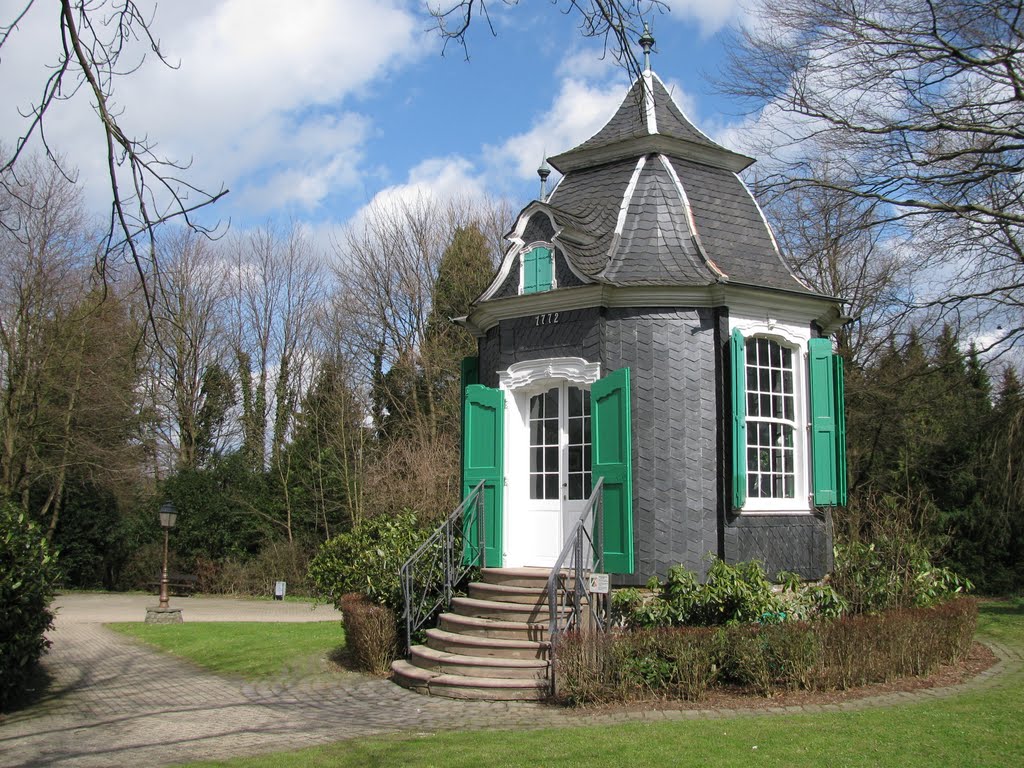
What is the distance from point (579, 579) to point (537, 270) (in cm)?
446

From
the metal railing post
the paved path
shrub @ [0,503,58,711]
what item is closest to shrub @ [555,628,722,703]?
the paved path

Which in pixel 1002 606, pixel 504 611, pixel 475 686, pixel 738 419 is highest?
pixel 738 419

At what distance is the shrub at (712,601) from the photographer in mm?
9422

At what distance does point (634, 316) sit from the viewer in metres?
11.0

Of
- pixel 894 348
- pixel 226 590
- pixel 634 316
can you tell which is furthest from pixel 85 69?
pixel 226 590

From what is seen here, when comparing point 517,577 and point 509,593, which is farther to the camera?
point 517,577

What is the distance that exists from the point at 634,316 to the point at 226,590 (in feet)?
70.6

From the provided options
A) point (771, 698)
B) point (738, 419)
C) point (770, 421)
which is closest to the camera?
point (771, 698)

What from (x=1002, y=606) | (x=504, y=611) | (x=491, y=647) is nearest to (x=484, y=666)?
(x=491, y=647)

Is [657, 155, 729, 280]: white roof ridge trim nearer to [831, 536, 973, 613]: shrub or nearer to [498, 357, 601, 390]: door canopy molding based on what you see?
[498, 357, 601, 390]: door canopy molding

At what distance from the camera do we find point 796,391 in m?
11.6

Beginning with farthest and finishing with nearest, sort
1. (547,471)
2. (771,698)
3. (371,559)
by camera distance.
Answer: (547,471) → (371,559) → (771,698)

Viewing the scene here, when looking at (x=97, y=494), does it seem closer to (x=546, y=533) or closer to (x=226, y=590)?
(x=226, y=590)

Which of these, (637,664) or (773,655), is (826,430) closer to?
(773,655)
